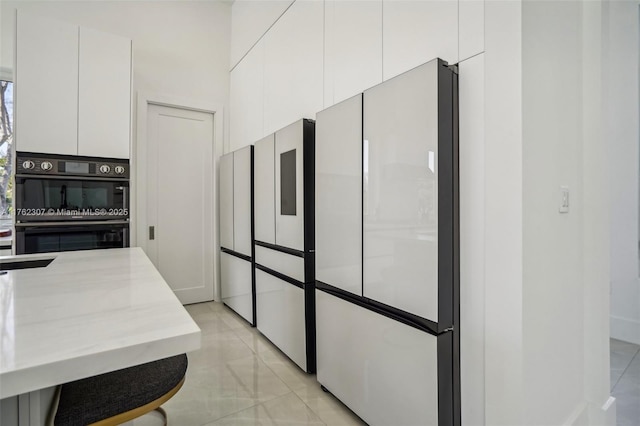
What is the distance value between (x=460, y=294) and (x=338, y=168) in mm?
923

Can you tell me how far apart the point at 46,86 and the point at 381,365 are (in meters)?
3.27

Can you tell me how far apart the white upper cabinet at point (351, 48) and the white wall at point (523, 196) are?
0.02m

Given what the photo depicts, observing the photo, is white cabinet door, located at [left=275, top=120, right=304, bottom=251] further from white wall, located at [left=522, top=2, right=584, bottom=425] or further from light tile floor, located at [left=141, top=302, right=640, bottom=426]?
white wall, located at [left=522, top=2, right=584, bottom=425]

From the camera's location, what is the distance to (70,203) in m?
2.83

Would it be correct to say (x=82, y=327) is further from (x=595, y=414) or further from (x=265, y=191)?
(x=595, y=414)

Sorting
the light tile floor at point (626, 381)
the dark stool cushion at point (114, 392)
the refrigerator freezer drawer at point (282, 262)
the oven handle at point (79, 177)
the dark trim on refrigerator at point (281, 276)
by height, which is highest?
the oven handle at point (79, 177)

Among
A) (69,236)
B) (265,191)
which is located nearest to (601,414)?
(265,191)

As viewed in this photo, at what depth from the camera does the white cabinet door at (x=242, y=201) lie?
3262mm

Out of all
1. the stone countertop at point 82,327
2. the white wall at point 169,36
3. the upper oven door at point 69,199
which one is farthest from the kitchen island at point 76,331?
the white wall at point 169,36

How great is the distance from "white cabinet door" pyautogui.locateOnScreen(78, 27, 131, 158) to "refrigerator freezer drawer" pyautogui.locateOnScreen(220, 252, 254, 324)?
149 cm

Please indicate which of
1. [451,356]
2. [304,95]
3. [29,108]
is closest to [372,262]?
[451,356]

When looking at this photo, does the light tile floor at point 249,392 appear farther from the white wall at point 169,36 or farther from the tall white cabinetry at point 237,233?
the white wall at point 169,36

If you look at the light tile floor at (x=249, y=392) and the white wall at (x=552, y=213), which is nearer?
the white wall at (x=552, y=213)

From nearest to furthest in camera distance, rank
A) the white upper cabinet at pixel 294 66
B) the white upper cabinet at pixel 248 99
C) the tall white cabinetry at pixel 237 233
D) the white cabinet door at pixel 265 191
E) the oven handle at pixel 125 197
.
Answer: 1. the white upper cabinet at pixel 294 66
2. the white cabinet door at pixel 265 191
3. the oven handle at pixel 125 197
4. the tall white cabinetry at pixel 237 233
5. the white upper cabinet at pixel 248 99
